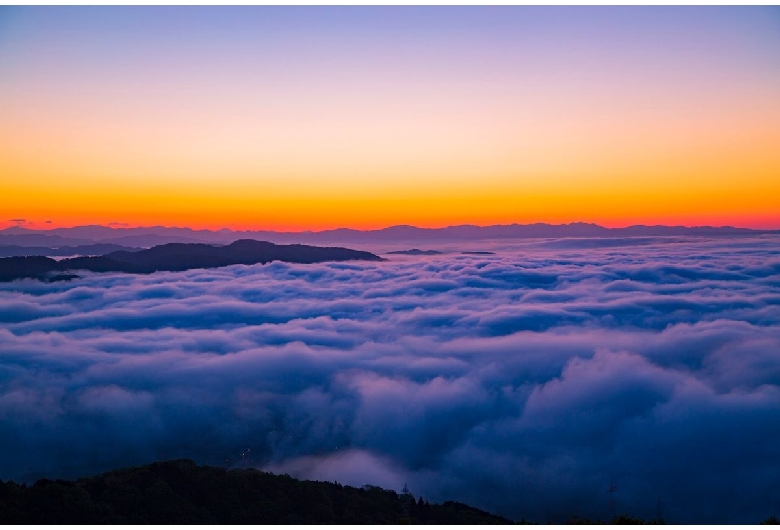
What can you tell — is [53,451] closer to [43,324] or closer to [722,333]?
[43,324]

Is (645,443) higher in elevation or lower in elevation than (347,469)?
higher

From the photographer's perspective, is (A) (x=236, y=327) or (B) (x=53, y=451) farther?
(A) (x=236, y=327)

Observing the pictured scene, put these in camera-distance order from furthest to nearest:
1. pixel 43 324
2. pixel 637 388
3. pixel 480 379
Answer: pixel 43 324
pixel 480 379
pixel 637 388

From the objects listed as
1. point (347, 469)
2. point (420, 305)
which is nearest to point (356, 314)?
point (420, 305)

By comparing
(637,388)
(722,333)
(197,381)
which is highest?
(722,333)

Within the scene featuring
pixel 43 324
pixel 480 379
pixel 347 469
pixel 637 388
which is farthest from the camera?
pixel 43 324

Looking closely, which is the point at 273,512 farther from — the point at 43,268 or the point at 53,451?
the point at 43,268
